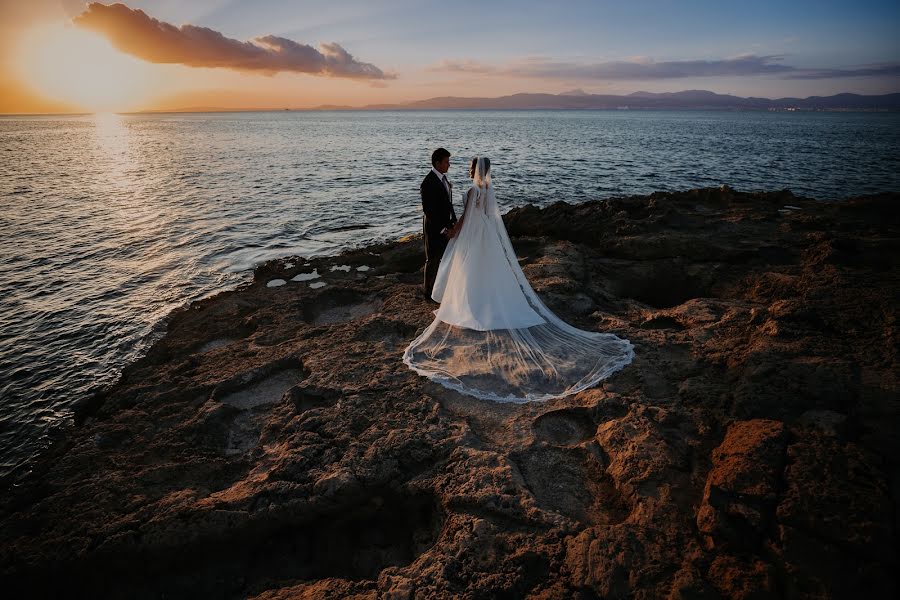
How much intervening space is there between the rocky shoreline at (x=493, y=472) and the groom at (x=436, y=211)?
1382 mm

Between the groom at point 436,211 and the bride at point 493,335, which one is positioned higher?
the groom at point 436,211

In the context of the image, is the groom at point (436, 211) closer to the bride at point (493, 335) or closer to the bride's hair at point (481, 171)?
the bride at point (493, 335)

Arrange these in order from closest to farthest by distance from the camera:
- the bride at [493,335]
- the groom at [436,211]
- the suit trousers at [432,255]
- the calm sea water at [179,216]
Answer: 1. the bride at [493,335]
2. the groom at [436,211]
3. the calm sea water at [179,216]
4. the suit trousers at [432,255]

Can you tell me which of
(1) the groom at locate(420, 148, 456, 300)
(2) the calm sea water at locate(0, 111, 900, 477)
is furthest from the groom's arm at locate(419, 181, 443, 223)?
(2) the calm sea water at locate(0, 111, 900, 477)

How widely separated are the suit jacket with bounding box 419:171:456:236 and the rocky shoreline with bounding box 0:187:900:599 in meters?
1.85

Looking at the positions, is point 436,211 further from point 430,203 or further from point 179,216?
point 179,216

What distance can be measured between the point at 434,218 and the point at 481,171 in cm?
142

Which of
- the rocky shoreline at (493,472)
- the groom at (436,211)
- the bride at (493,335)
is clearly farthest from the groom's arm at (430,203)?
the rocky shoreline at (493,472)

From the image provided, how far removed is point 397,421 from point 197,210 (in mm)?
18965

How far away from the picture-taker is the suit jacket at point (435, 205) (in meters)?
7.43

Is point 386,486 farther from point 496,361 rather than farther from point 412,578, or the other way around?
point 496,361

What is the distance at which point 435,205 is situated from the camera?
7.61 meters

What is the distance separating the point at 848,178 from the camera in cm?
2609

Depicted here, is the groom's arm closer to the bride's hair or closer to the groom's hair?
the groom's hair
